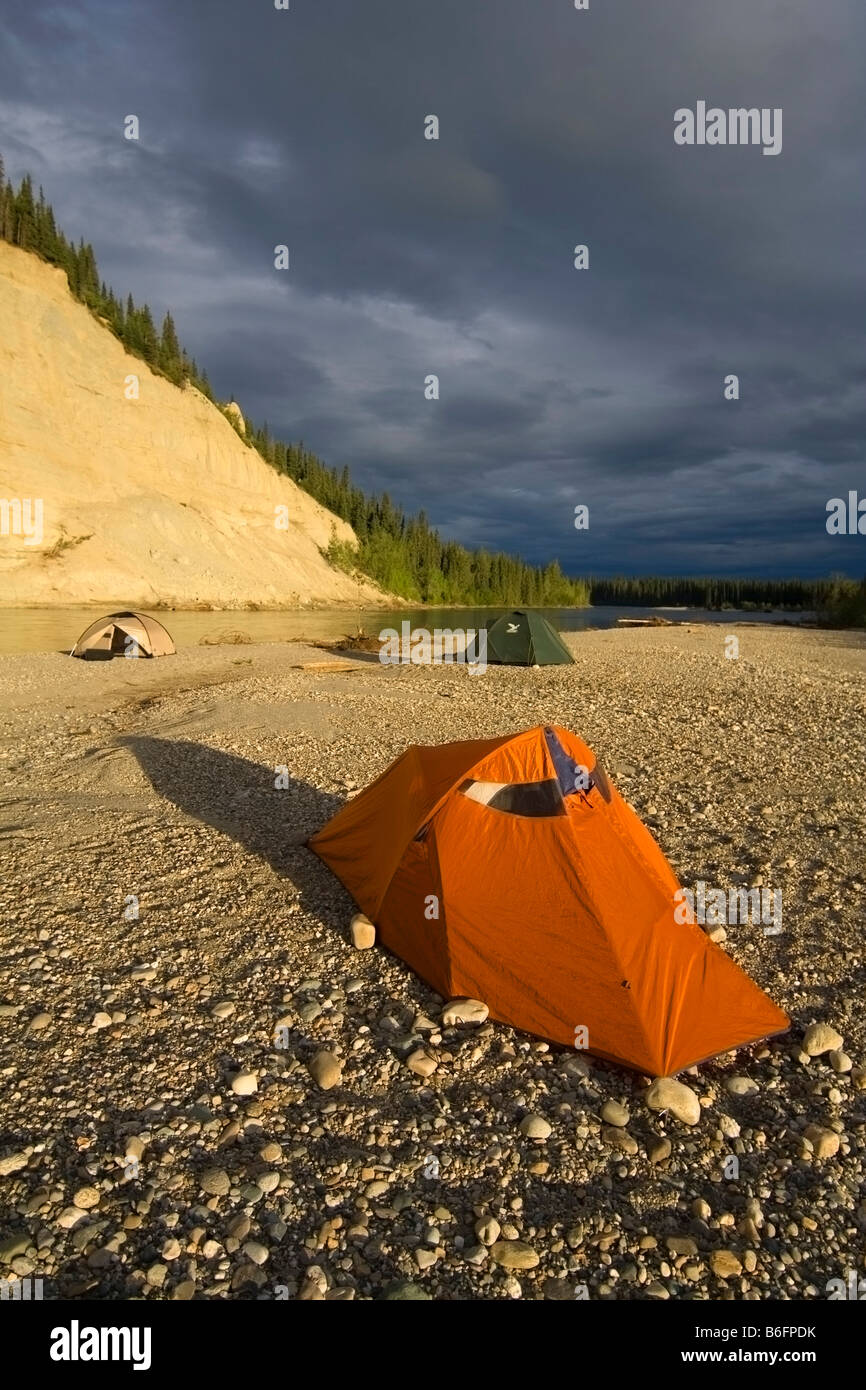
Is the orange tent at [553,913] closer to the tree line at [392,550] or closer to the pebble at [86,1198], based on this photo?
the pebble at [86,1198]

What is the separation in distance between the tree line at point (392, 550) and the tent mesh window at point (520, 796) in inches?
2352

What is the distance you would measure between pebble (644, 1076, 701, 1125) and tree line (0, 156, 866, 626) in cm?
6063

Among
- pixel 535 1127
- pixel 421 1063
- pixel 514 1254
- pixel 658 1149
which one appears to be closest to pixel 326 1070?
pixel 421 1063

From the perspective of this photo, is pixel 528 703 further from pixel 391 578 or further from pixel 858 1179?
pixel 391 578

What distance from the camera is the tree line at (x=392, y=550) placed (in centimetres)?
5750

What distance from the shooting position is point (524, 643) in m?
21.8

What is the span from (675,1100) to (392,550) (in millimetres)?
104866

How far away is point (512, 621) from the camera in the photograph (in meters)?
22.3

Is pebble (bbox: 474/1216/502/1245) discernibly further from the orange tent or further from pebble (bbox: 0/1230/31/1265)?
pebble (bbox: 0/1230/31/1265)

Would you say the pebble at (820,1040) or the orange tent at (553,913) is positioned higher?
the orange tent at (553,913)

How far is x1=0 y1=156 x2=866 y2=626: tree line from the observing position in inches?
2264

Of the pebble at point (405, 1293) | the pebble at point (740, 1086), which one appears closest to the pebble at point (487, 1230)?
the pebble at point (405, 1293)
